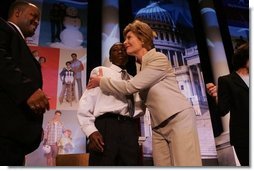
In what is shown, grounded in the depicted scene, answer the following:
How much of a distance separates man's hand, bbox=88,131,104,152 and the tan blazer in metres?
0.23

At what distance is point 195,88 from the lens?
78.6 inches

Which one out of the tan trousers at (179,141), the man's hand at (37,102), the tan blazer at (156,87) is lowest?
the tan trousers at (179,141)

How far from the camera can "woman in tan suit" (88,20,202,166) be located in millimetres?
1230

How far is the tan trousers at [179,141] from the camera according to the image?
48.1 inches

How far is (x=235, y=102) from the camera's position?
1.51m

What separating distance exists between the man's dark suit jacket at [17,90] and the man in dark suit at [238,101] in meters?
0.95

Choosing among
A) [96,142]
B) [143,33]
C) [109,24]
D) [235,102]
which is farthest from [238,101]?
[109,24]

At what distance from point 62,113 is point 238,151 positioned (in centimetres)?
101

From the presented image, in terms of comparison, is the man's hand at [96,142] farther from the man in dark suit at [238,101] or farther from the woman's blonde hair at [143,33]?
the man in dark suit at [238,101]

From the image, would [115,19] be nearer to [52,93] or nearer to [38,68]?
[52,93]

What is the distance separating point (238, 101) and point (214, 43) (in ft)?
2.15

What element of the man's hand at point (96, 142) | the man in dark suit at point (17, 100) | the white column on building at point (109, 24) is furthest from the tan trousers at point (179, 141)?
the white column on building at point (109, 24)

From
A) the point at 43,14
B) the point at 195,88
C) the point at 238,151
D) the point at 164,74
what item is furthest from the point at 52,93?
the point at 238,151

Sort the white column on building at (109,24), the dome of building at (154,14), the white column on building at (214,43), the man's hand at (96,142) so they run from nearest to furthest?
the man's hand at (96,142)
the white column on building at (214,43)
the white column on building at (109,24)
the dome of building at (154,14)
